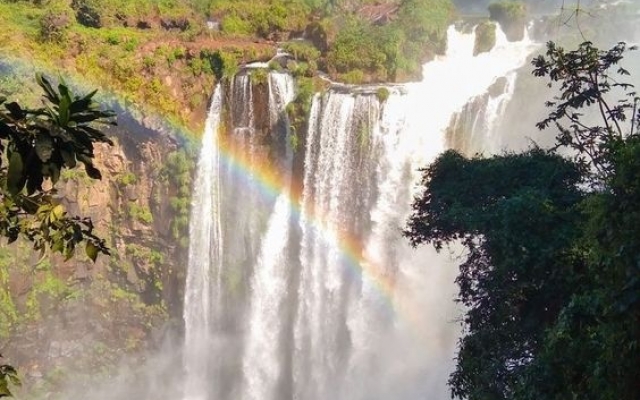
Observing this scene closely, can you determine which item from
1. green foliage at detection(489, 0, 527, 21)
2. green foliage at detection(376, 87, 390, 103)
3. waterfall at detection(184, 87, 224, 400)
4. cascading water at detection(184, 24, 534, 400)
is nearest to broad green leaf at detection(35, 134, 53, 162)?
cascading water at detection(184, 24, 534, 400)

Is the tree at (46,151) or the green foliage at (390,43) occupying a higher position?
the green foliage at (390,43)

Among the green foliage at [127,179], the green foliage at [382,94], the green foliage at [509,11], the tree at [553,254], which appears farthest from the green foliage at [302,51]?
the tree at [553,254]

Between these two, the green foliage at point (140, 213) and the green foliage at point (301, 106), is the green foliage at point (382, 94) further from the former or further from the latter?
the green foliage at point (140, 213)

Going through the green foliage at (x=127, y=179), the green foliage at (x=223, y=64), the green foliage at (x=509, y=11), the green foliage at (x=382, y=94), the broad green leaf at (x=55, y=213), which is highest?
the green foliage at (x=509, y=11)

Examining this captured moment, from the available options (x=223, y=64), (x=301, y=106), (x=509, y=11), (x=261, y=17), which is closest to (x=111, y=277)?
(x=223, y=64)

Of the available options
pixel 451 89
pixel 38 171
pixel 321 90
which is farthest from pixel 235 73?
pixel 38 171

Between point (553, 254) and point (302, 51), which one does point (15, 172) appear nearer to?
point (553, 254)

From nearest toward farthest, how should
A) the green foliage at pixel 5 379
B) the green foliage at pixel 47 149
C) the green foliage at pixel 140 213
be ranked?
the green foliage at pixel 47 149 < the green foliage at pixel 5 379 < the green foliage at pixel 140 213
